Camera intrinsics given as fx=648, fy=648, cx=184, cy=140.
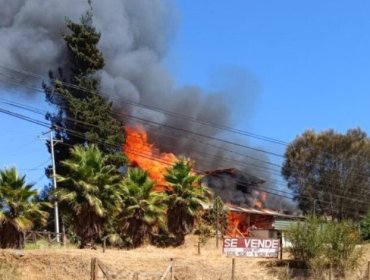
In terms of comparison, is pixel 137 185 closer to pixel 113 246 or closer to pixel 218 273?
pixel 113 246

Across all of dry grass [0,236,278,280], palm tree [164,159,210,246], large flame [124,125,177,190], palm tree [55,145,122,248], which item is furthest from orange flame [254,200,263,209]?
dry grass [0,236,278,280]

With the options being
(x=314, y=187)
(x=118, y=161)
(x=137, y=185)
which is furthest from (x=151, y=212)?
(x=314, y=187)

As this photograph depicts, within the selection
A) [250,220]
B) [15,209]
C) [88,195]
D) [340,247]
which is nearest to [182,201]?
[88,195]

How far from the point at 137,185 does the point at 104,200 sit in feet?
11.0

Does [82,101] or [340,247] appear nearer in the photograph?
[340,247]

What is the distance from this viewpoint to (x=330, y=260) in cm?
2886

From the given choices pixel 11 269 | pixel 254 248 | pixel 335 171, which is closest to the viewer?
pixel 11 269

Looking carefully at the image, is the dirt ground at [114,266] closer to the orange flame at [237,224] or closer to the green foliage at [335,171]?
the orange flame at [237,224]

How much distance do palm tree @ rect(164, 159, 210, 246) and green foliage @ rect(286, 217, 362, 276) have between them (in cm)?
1496

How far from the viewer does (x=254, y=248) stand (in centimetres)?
3178

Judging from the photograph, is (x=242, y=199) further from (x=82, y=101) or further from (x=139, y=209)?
(x=139, y=209)

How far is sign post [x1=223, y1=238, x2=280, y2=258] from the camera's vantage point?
1247 inches

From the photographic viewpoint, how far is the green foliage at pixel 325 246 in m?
28.9

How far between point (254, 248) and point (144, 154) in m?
33.4
